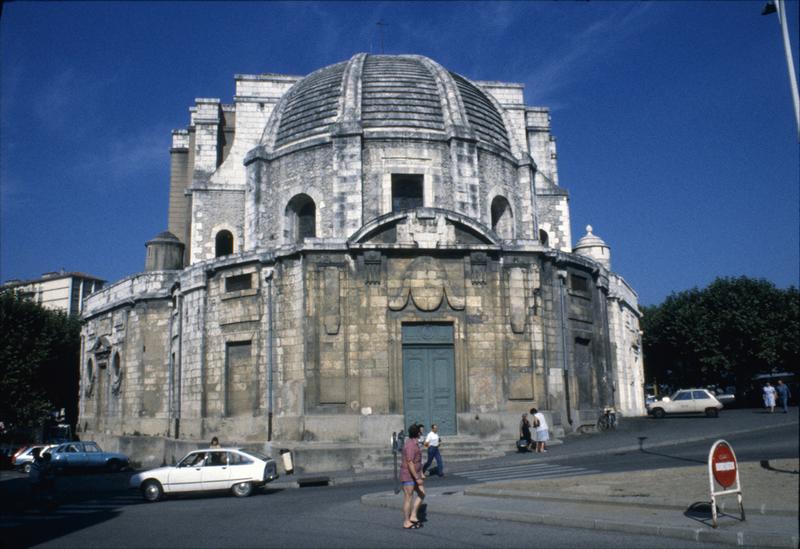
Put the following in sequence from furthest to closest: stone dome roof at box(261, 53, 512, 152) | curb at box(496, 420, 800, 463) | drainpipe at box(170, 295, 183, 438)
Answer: stone dome roof at box(261, 53, 512, 152) → drainpipe at box(170, 295, 183, 438) → curb at box(496, 420, 800, 463)

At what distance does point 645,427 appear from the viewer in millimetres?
26125

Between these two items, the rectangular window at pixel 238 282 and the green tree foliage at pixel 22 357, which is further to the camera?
the green tree foliage at pixel 22 357

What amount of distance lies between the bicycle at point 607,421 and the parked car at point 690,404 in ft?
17.2

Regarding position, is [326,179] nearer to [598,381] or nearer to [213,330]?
[213,330]

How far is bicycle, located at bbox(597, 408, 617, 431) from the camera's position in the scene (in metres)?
26.6

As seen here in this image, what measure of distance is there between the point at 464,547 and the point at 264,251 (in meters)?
16.4

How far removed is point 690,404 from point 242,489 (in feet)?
67.7

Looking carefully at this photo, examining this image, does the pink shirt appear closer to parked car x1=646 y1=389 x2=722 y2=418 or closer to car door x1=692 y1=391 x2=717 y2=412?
parked car x1=646 y1=389 x2=722 y2=418

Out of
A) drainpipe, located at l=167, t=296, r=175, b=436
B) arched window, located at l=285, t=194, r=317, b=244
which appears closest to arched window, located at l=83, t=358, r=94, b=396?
drainpipe, located at l=167, t=296, r=175, b=436

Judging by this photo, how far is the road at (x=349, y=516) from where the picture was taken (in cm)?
1027

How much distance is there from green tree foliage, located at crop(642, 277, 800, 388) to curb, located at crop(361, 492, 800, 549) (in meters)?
33.5

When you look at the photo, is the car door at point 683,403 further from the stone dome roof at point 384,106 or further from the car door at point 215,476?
the car door at point 215,476

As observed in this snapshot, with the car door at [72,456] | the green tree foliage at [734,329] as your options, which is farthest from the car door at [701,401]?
the car door at [72,456]

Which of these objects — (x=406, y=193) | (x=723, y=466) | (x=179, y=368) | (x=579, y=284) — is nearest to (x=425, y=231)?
(x=406, y=193)
